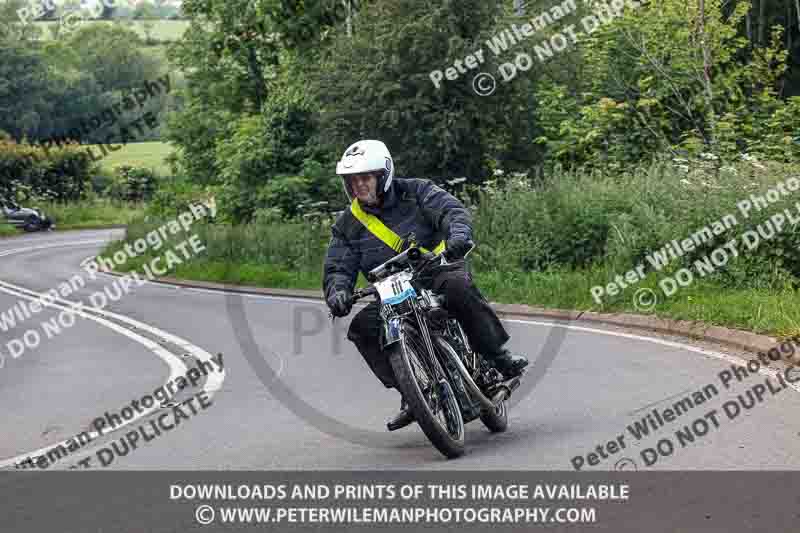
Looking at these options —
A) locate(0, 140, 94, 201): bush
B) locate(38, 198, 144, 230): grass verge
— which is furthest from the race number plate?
A: locate(0, 140, 94, 201): bush

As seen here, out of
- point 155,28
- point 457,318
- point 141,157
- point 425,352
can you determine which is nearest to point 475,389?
point 425,352

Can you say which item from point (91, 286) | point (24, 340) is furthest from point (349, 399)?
point (91, 286)

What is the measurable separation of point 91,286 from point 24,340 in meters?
13.8

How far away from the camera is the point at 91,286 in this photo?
31516mm

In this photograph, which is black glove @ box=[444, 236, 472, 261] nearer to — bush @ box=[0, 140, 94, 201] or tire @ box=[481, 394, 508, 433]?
tire @ box=[481, 394, 508, 433]

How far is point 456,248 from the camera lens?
7.38 m

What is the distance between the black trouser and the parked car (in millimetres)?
59284

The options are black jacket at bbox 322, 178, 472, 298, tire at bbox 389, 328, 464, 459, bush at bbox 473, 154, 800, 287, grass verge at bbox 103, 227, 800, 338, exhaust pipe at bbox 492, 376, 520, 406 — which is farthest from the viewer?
bush at bbox 473, 154, 800, 287

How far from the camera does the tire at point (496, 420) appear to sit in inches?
307

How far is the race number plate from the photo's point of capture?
7250mm

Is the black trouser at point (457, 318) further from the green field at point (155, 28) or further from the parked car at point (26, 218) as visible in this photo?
the green field at point (155, 28)
